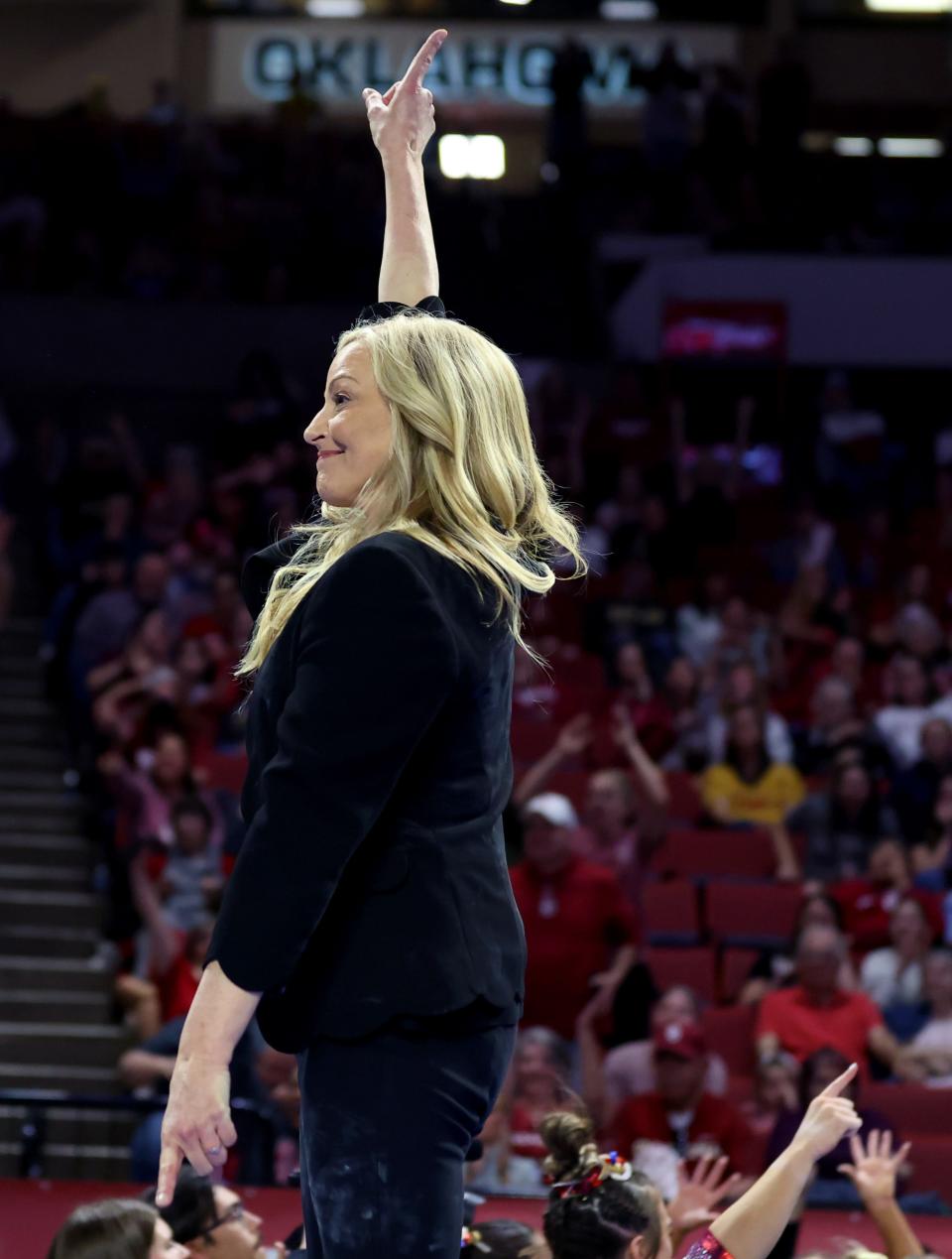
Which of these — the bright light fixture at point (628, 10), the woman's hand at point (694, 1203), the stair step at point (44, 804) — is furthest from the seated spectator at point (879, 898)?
the bright light fixture at point (628, 10)

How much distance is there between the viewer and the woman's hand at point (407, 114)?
8.87 feet

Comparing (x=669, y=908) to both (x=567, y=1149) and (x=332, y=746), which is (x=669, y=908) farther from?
(x=332, y=746)

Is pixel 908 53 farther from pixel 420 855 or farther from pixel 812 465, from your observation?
pixel 420 855

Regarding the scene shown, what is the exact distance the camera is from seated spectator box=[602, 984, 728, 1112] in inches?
222

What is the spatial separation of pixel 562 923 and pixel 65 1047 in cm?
218

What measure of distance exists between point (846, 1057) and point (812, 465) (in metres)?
7.77

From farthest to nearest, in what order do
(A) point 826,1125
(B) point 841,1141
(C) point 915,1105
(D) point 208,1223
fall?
(C) point 915,1105 < (B) point 841,1141 < (D) point 208,1223 < (A) point 826,1125

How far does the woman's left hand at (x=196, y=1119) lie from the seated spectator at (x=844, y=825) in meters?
6.06

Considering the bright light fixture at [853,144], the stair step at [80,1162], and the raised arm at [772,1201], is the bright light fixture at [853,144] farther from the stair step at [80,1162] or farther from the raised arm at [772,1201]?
the raised arm at [772,1201]

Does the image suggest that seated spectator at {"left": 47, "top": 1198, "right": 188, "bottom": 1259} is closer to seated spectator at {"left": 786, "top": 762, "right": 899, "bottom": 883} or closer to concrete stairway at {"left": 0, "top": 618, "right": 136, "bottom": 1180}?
concrete stairway at {"left": 0, "top": 618, "right": 136, "bottom": 1180}

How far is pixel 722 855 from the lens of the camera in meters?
7.75

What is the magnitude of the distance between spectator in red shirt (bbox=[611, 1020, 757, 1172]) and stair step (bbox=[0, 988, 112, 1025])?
2781mm

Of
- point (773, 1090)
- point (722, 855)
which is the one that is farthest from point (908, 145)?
point (773, 1090)

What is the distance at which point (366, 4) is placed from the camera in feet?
55.0
